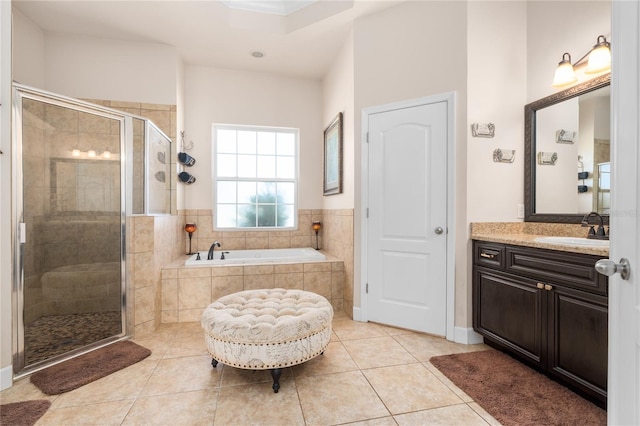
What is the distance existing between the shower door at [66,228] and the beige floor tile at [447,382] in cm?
242

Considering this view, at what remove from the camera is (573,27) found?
86.3 inches

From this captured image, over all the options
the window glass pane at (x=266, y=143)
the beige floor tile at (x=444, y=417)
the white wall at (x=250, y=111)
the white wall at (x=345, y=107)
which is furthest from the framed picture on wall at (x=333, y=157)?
the beige floor tile at (x=444, y=417)

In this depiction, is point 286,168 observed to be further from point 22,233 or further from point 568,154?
point 568,154

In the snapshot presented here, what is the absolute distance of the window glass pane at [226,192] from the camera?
13.0ft

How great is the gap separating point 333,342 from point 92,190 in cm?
229

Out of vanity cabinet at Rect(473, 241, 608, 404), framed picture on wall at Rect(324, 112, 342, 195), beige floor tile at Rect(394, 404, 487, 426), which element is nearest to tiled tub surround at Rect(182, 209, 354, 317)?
framed picture on wall at Rect(324, 112, 342, 195)

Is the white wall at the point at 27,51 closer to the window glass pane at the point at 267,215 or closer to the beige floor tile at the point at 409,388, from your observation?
the window glass pane at the point at 267,215

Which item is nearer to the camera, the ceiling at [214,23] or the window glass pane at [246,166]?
the ceiling at [214,23]

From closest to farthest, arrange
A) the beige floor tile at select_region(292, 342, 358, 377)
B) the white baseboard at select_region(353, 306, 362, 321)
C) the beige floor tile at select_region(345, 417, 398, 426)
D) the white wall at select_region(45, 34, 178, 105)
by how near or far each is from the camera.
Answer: the beige floor tile at select_region(345, 417, 398, 426)
the beige floor tile at select_region(292, 342, 358, 377)
the white baseboard at select_region(353, 306, 362, 321)
the white wall at select_region(45, 34, 178, 105)

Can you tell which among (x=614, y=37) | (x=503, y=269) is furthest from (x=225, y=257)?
(x=614, y=37)

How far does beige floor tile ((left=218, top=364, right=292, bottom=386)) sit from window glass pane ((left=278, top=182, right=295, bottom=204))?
2436 mm

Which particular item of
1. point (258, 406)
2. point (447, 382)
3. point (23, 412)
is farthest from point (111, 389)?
point (447, 382)

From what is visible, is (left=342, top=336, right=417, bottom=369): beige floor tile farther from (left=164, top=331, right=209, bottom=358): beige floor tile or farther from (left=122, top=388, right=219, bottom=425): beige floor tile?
(left=164, top=331, right=209, bottom=358): beige floor tile

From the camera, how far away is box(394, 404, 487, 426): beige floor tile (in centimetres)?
152
